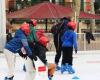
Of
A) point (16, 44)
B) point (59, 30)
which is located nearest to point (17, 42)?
point (16, 44)

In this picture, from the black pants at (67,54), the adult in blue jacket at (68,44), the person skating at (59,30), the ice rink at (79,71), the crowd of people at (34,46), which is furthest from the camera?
the person skating at (59,30)

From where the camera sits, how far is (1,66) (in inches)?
686

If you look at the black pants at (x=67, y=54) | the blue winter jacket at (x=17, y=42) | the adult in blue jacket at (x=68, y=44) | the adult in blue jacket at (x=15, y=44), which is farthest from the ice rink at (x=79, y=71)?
the blue winter jacket at (x=17, y=42)

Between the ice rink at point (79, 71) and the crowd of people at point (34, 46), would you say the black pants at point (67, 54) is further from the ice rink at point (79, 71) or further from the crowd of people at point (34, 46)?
the ice rink at point (79, 71)

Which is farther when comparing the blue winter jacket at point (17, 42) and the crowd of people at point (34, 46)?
the blue winter jacket at point (17, 42)

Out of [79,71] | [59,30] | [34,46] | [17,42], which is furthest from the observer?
[79,71]

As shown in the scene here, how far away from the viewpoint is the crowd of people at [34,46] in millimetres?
11031

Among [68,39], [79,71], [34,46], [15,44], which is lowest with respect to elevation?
[79,71]

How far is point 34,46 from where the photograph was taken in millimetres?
11109

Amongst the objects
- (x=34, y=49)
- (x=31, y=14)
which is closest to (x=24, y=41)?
(x=34, y=49)

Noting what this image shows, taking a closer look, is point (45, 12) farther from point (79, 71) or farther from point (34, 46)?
point (34, 46)

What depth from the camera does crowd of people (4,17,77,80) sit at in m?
11.0

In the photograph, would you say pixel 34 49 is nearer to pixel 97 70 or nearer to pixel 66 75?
pixel 66 75

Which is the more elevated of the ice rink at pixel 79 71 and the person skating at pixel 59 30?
the person skating at pixel 59 30
